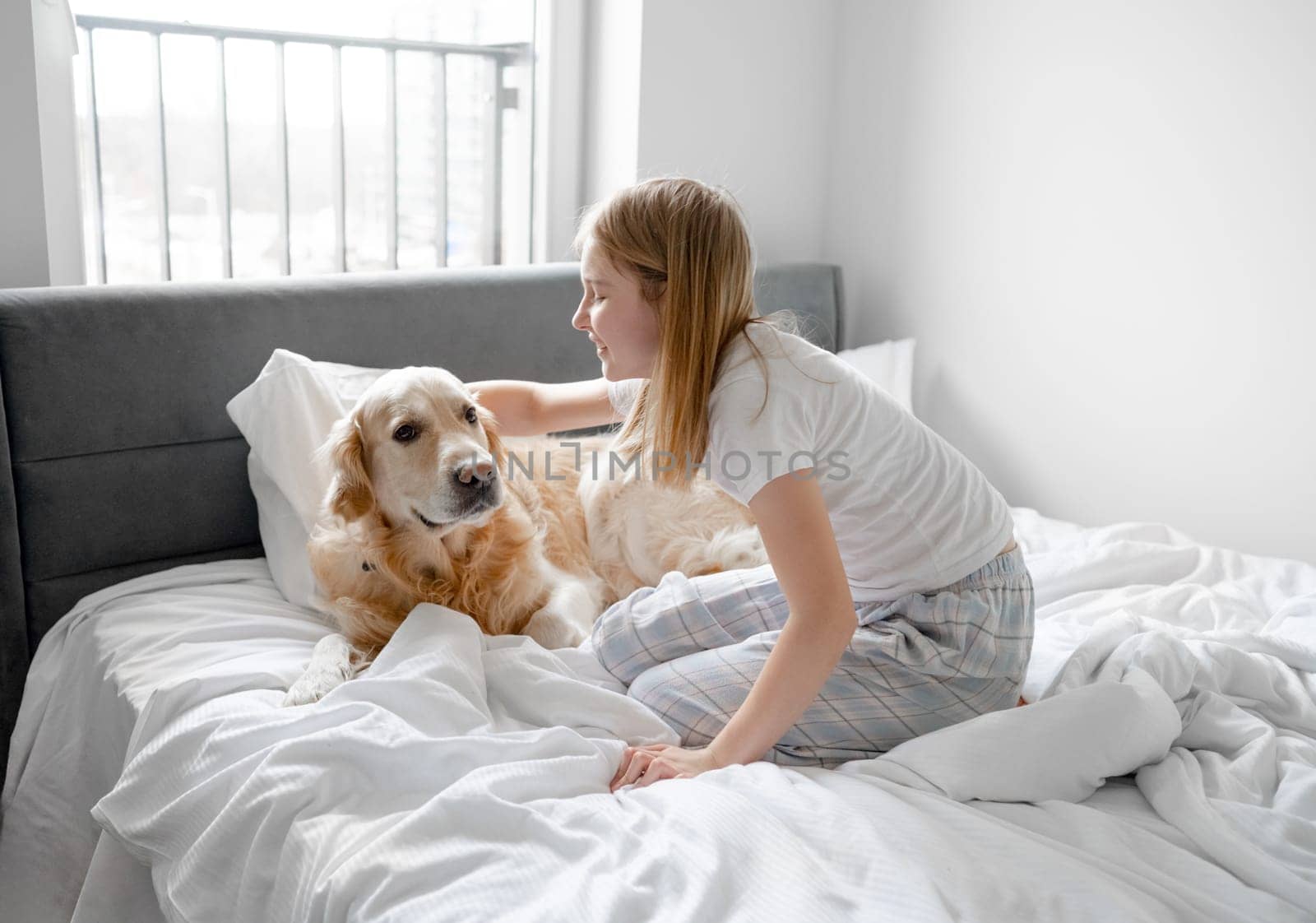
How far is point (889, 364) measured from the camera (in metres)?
3.07

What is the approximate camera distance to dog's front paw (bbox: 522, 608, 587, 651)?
1876 millimetres

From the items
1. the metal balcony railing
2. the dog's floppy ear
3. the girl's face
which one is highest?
the metal balcony railing

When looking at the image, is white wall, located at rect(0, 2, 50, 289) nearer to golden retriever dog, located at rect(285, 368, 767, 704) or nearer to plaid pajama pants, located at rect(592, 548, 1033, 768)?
golden retriever dog, located at rect(285, 368, 767, 704)

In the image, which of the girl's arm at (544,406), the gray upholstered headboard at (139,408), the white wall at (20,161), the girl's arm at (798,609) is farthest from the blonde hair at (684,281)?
the white wall at (20,161)

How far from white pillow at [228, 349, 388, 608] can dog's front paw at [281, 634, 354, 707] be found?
26 cm

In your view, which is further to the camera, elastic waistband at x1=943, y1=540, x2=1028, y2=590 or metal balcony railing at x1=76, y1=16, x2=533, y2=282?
metal balcony railing at x1=76, y1=16, x2=533, y2=282

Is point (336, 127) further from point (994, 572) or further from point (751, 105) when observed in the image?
point (994, 572)

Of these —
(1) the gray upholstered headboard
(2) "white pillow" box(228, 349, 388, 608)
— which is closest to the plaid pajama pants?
(2) "white pillow" box(228, 349, 388, 608)

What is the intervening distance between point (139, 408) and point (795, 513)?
1.29m

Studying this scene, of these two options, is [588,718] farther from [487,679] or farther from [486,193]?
[486,193]

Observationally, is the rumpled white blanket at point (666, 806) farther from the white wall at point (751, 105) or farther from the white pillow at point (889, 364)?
the white wall at point (751, 105)

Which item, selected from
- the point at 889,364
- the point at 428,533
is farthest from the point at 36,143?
the point at 889,364

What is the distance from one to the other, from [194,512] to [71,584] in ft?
0.78

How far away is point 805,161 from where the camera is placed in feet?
11.1
